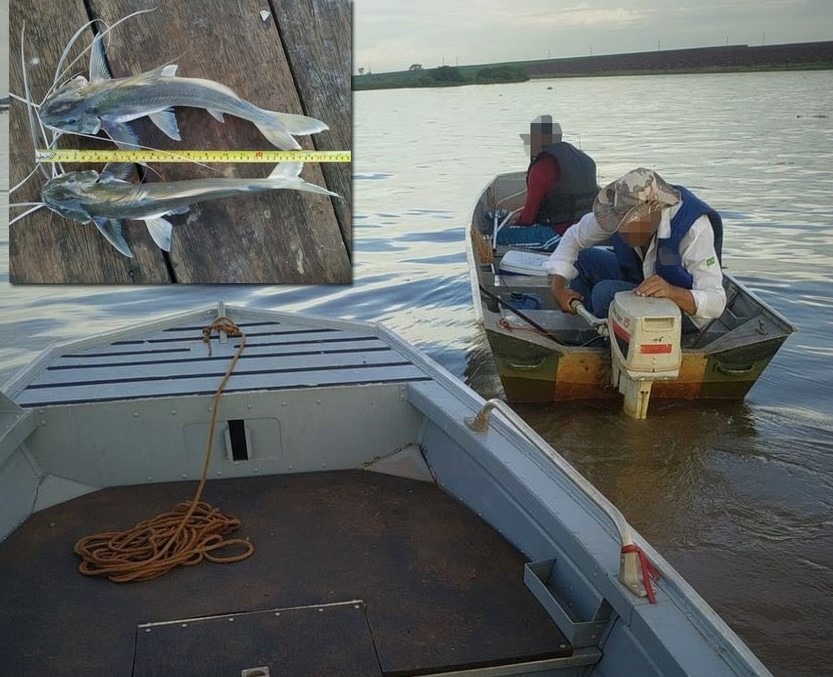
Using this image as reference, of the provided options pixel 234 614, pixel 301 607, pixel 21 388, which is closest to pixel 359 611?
pixel 301 607

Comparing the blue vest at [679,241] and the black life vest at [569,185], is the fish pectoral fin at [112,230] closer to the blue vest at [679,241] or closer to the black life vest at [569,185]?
the blue vest at [679,241]

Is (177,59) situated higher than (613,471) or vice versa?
(177,59)

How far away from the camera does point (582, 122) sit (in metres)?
34.2

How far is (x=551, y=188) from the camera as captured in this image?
7.60 meters

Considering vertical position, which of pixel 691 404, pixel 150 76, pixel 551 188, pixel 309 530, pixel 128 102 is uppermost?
pixel 150 76

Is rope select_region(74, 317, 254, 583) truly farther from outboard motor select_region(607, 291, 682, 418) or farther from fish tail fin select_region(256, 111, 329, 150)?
fish tail fin select_region(256, 111, 329, 150)

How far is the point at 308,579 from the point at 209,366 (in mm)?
1215

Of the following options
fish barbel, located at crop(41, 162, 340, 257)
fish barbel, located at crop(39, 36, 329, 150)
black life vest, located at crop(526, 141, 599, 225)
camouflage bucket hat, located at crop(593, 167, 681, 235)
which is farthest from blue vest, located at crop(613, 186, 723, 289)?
fish barbel, located at crop(39, 36, 329, 150)

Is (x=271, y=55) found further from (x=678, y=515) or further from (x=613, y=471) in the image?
(x=678, y=515)

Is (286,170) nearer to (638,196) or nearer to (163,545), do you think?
(638,196)

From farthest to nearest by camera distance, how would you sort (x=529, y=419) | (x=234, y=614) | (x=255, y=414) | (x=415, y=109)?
(x=415, y=109)
(x=529, y=419)
(x=255, y=414)
(x=234, y=614)

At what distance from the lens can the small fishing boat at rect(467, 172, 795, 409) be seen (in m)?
5.65

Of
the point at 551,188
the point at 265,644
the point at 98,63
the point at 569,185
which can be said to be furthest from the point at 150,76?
the point at 265,644

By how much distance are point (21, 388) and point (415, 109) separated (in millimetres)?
39732
